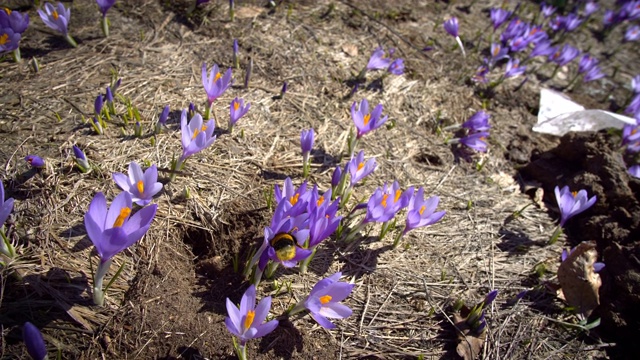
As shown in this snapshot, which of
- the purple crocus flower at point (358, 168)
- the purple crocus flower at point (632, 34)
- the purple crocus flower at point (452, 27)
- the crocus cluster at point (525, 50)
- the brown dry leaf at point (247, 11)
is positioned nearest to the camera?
the purple crocus flower at point (358, 168)

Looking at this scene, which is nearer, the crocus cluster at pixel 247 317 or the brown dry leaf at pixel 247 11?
the crocus cluster at pixel 247 317

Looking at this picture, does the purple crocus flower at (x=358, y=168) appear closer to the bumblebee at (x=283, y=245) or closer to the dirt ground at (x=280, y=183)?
the dirt ground at (x=280, y=183)

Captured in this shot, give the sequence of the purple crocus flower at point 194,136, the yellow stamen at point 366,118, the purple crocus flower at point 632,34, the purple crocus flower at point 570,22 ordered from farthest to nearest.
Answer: the purple crocus flower at point 632,34 → the purple crocus flower at point 570,22 → the yellow stamen at point 366,118 → the purple crocus flower at point 194,136

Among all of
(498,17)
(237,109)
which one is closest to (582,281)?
(237,109)

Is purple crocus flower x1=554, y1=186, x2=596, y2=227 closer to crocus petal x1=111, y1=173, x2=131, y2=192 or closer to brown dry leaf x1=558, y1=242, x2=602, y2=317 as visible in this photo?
brown dry leaf x1=558, y1=242, x2=602, y2=317

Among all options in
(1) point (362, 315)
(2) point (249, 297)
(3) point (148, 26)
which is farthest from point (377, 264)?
(3) point (148, 26)

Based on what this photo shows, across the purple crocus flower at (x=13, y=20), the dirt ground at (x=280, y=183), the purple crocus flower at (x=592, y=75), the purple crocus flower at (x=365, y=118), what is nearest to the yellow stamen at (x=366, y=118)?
the purple crocus flower at (x=365, y=118)

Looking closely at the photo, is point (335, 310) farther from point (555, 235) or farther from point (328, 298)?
point (555, 235)
